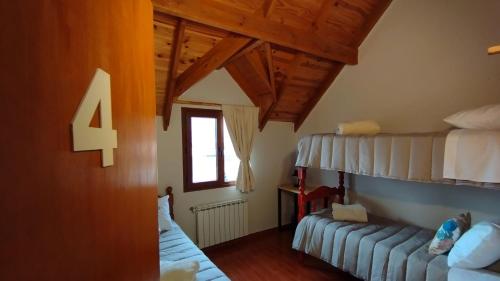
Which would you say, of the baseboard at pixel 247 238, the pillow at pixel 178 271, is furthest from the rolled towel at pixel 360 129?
the baseboard at pixel 247 238

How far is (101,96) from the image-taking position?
49cm

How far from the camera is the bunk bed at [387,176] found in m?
1.70

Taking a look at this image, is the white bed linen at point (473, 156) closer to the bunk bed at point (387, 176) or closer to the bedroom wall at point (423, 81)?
the bunk bed at point (387, 176)

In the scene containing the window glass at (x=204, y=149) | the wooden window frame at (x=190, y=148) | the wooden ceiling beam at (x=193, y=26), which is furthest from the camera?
the window glass at (x=204, y=149)

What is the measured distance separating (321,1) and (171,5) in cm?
155

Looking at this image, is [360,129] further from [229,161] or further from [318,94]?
[229,161]

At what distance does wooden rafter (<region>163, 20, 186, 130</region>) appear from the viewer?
83.6 inches

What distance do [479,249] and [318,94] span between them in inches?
98.6

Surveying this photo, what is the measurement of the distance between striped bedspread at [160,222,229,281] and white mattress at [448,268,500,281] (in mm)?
1522

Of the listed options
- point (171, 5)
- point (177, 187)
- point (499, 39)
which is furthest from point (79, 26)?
point (499, 39)

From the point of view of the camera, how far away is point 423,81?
2553 mm

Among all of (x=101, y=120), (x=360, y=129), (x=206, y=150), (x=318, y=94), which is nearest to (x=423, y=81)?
(x=360, y=129)

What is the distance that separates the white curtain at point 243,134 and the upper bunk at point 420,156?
1.02 m

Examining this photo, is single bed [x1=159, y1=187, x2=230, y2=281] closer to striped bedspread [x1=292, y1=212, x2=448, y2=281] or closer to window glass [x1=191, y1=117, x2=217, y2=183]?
window glass [x1=191, y1=117, x2=217, y2=183]
